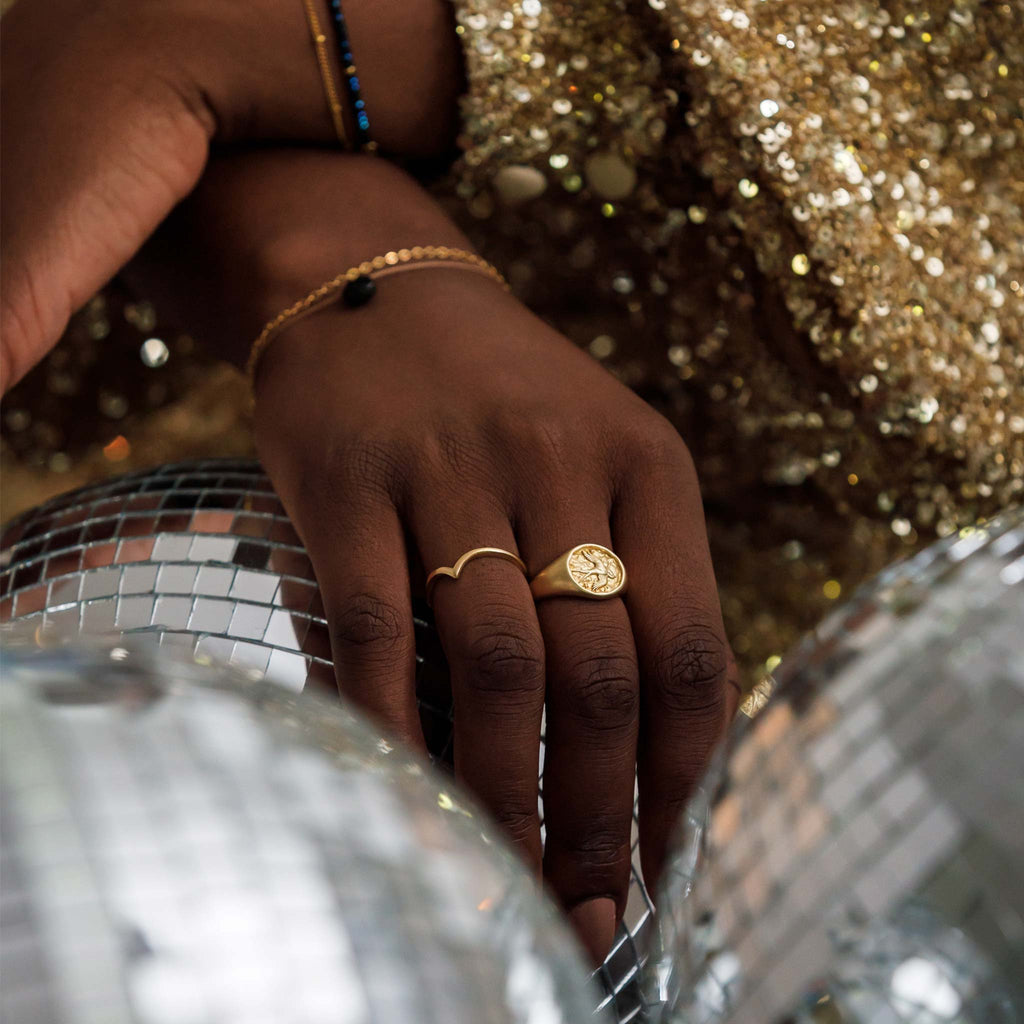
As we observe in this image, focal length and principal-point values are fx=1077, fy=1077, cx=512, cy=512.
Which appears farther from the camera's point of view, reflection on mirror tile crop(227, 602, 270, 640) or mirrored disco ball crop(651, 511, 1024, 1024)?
reflection on mirror tile crop(227, 602, 270, 640)

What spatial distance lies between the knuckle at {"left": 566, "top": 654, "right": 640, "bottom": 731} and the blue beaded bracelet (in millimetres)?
271

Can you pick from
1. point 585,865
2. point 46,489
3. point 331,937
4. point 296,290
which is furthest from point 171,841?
point 46,489

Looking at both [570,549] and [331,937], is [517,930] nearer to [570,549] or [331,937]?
[331,937]

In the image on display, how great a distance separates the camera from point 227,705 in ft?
0.35

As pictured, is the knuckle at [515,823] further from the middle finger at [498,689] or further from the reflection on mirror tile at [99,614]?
the reflection on mirror tile at [99,614]

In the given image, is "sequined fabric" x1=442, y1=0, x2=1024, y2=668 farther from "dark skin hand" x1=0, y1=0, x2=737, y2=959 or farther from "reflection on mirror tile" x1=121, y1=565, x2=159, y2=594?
"reflection on mirror tile" x1=121, y1=565, x2=159, y2=594

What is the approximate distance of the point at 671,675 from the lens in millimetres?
280

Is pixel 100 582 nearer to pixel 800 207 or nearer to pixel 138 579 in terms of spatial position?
pixel 138 579

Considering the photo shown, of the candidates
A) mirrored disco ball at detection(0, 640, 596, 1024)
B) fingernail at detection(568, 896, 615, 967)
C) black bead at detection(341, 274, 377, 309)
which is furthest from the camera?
black bead at detection(341, 274, 377, 309)

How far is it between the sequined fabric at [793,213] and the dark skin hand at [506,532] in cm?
12

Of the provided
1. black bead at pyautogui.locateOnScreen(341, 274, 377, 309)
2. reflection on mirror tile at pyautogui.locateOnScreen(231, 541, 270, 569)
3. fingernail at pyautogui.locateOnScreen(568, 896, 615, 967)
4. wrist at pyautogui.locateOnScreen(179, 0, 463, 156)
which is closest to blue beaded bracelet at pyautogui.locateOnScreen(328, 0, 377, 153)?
wrist at pyautogui.locateOnScreen(179, 0, 463, 156)

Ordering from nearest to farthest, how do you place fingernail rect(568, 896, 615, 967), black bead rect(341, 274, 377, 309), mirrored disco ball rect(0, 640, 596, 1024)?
1. mirrored disco ball rect(0, 640, 596, 1024)
2. fingernail rect(568, 896, 615, 967)
3. black bead rect(341, 274, 377, 309)

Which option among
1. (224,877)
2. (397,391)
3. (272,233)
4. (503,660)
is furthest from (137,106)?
(224,877)

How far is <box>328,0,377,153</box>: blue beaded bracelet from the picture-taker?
43 centimetres
